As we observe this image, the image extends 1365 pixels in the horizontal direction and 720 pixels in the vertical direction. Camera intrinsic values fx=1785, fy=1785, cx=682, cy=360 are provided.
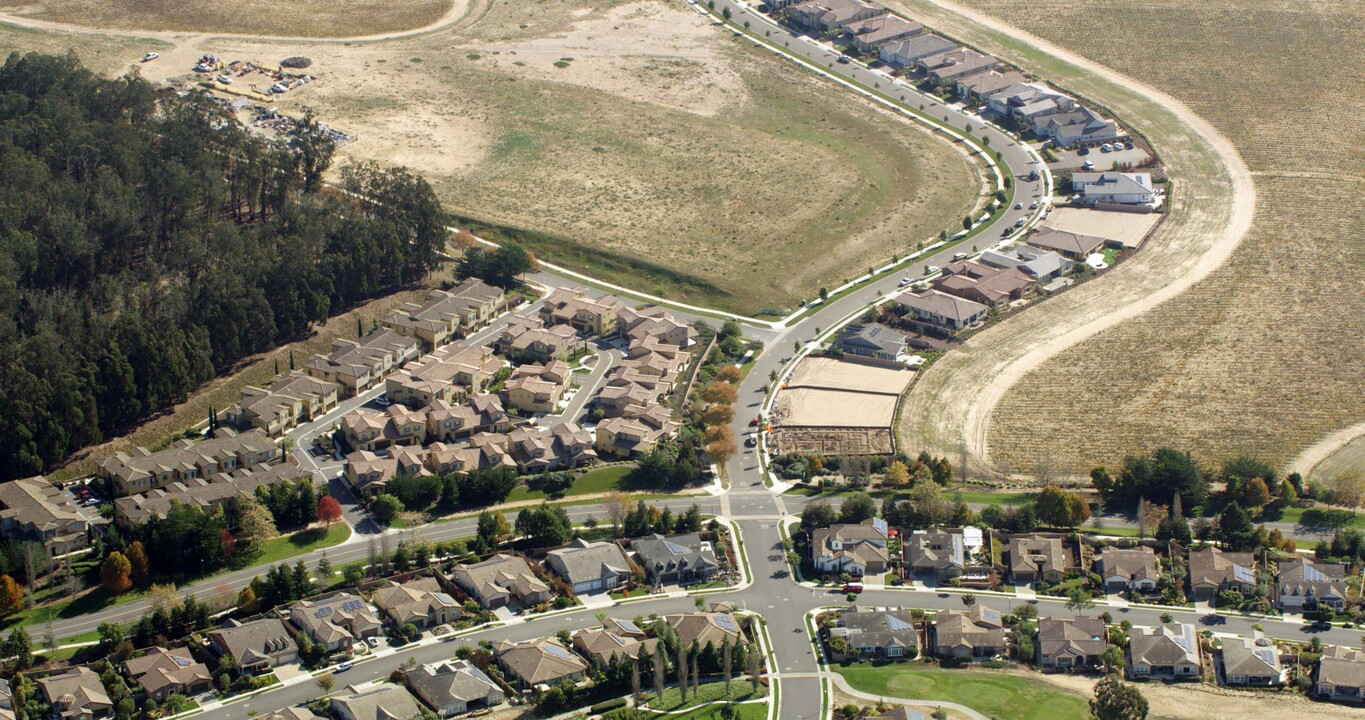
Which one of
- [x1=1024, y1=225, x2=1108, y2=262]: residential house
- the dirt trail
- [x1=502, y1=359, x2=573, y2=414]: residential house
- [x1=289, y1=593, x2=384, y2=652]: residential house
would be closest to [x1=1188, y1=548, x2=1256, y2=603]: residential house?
the dirt trail

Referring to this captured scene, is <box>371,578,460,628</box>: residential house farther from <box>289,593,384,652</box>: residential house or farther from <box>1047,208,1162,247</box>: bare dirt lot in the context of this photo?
<box>1047,208,1162,247</box>: bare dirt lot

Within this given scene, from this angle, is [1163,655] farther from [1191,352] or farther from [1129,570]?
[1191,352]

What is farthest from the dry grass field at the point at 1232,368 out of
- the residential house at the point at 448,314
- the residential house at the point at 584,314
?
the residential house at the point at 448,314

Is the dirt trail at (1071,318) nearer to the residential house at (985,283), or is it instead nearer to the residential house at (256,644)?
the residential house at (985,283)

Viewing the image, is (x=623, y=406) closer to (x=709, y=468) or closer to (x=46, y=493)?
(x=709, y=468)

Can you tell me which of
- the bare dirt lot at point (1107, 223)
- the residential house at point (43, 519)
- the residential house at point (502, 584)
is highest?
the bare dirt lot at point (1107, 223)
